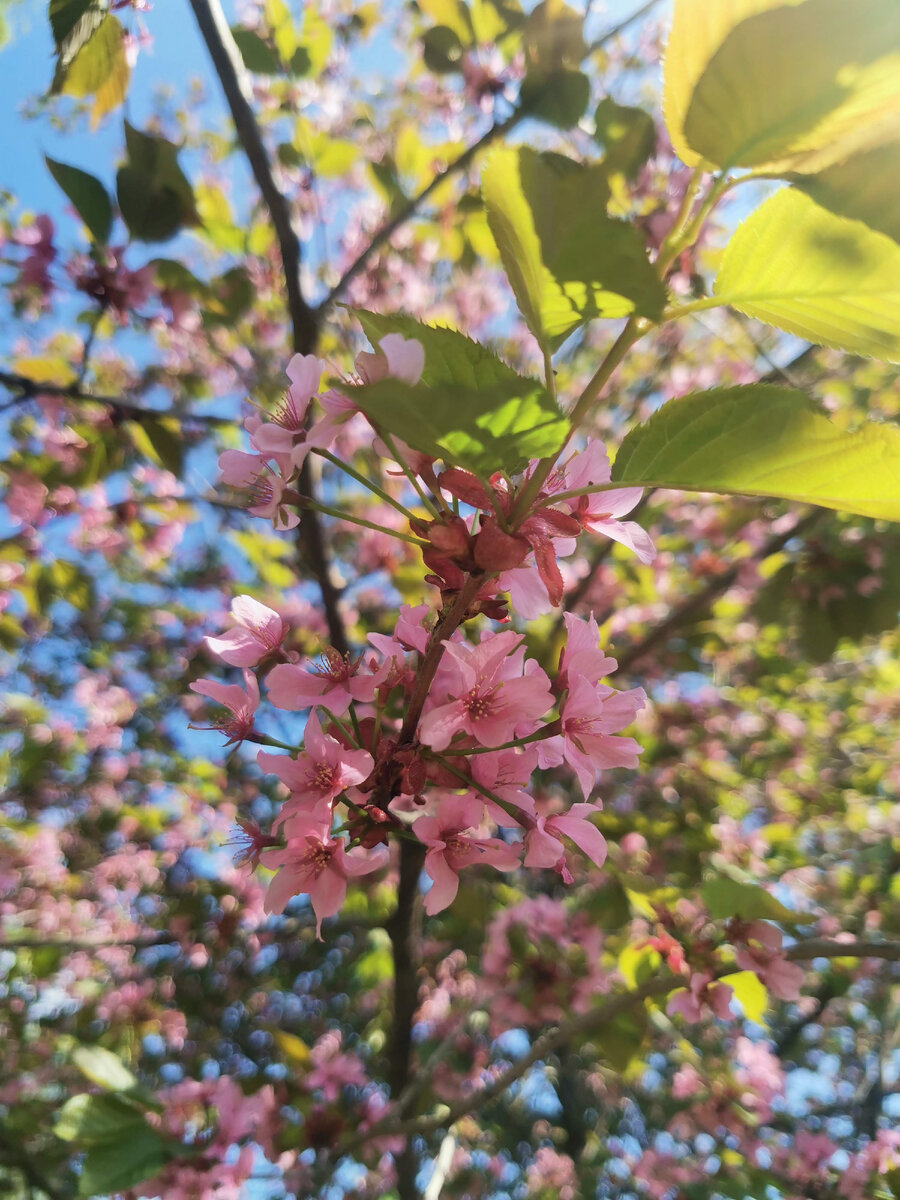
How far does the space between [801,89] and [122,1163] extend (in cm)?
230

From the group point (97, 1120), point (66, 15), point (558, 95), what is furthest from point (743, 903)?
point (558, 95)

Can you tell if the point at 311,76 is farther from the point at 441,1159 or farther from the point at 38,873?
the point at 38,873

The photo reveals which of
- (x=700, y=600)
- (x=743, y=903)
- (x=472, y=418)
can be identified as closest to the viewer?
(x=472, y=418)

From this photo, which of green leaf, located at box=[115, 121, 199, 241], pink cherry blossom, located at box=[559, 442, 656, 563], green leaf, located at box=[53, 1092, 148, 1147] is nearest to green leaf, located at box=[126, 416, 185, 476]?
green leaf, located at box=[115, 121, 199, 241]

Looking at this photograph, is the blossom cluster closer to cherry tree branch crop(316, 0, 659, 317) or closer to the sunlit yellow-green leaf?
the sunlit yellow-green leaf

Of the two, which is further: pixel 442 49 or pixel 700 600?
pixel 700 600

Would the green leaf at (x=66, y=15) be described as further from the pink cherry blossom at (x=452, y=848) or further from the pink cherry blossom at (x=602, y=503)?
the pink cherry blossom at (x=452, y=848)

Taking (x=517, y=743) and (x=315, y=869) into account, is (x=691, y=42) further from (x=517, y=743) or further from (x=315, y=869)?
(x=315, y=869)

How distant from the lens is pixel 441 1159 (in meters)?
2.24

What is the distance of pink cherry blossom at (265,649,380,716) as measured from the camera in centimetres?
83

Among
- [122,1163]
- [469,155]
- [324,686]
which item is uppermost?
[469,155]

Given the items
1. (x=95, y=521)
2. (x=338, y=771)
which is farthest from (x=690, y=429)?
(x=95, y=521)

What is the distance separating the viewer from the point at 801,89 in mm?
657

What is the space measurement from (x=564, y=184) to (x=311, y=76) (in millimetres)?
2518
